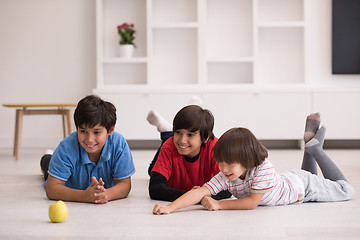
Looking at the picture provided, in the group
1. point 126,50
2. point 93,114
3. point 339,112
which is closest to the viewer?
point 93,114

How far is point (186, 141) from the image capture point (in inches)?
77.3

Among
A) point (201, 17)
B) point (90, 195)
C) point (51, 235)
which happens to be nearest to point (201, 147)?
point (90, 195)

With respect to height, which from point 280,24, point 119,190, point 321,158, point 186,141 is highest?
point 280,24

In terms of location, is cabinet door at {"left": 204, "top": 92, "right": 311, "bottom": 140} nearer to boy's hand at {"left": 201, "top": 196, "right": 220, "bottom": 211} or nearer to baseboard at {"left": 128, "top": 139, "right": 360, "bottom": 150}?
baseboard at {"left": 128, "top": 139, "right": 360, "bottom": 150}

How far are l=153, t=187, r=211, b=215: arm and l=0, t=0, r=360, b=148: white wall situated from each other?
3.47 meters

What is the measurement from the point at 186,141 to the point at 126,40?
3060 millimetres

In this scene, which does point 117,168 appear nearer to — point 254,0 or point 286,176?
point 286,176

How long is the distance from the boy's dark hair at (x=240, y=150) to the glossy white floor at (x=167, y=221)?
20cm

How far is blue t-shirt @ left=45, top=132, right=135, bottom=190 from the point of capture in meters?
2.00

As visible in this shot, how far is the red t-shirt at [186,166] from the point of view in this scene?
2.08 metres

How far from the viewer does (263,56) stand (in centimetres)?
502

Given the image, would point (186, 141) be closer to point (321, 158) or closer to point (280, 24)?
point (321, 158)

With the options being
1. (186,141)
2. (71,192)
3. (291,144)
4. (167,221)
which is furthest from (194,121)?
(291,144)

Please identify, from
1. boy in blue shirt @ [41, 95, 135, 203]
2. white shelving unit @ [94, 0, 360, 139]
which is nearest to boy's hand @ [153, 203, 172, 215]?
boy in blue shirt @ [41, 95, 135, 203]
